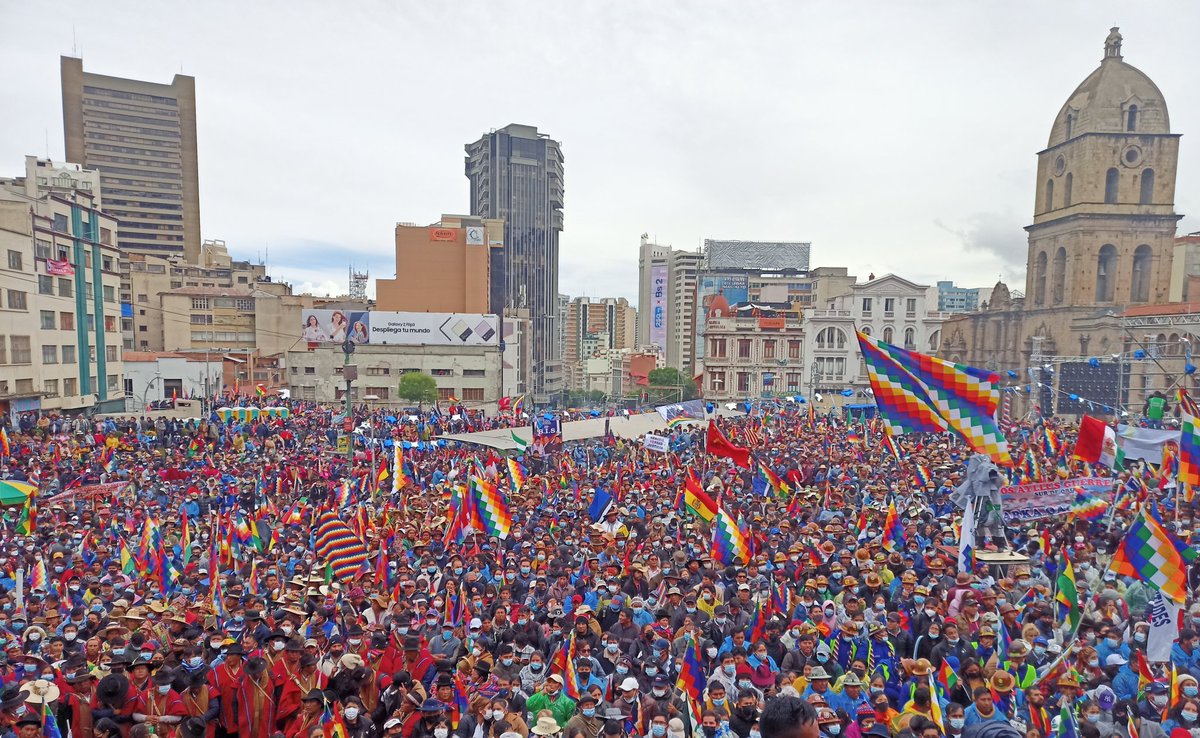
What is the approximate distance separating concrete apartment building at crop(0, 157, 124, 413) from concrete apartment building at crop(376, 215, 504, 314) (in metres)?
37.2

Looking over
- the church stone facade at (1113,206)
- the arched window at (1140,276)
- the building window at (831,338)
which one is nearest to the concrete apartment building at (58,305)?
the building window at (831,338)

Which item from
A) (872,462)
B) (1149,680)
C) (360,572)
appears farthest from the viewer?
(872,462)

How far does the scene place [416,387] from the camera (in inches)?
2441

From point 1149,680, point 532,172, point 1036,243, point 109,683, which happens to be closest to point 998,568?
point 1149,680

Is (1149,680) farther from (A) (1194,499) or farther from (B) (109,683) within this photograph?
(A) (1194,499)

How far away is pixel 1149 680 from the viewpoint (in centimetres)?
746

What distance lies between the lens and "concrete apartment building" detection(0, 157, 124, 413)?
3516cm

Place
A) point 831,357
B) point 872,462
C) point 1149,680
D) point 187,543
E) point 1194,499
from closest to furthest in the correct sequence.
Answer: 1. point 1149,680
2. point 187,543
3. point 1194,499
4. point 872,462
5. point 831,357

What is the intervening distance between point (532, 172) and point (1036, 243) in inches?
3805

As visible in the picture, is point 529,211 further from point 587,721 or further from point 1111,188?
point 587,721

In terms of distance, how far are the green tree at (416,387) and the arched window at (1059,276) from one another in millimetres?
50025

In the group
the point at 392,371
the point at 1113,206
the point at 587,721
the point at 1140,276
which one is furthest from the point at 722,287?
the point at 587,721

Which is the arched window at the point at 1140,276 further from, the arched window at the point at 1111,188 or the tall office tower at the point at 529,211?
the tall office tower at the point at 529,211

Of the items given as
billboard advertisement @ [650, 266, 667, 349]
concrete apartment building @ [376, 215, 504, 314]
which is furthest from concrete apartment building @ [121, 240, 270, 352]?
billboard advertisement @ [650, 266, 667, 349]
